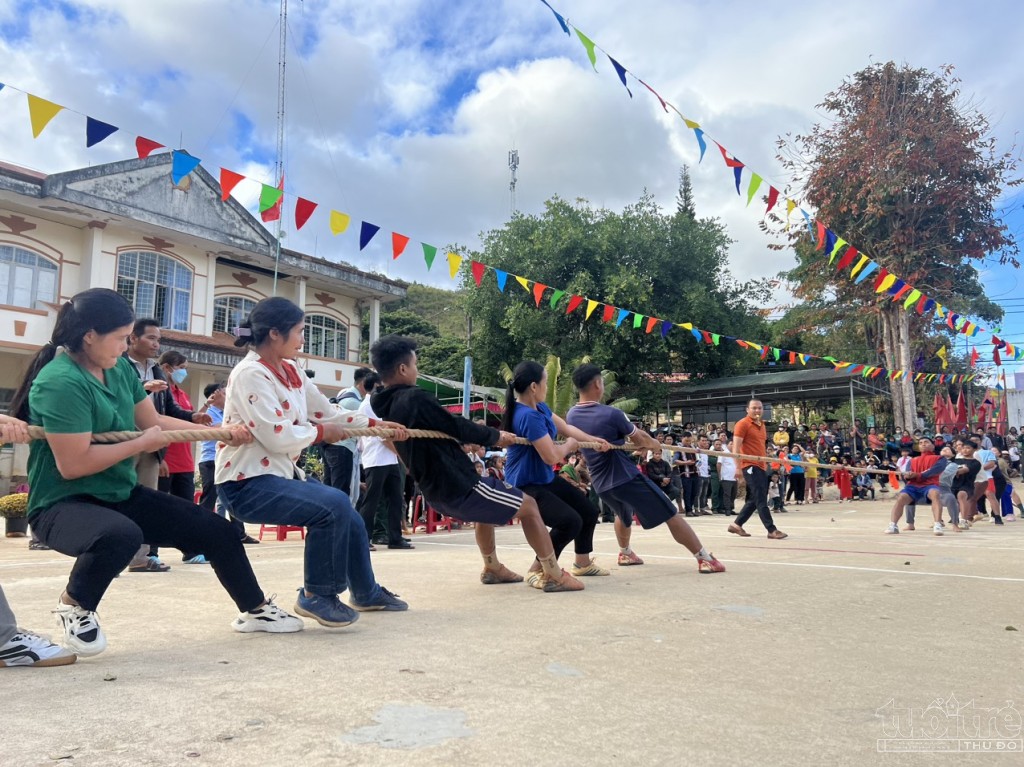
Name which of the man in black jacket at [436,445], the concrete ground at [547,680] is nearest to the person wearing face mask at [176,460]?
the concrete ground at [547,680]

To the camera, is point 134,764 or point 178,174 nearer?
point 134,764

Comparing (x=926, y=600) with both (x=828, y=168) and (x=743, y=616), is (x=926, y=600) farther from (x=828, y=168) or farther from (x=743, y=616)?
(x=828, y=168)

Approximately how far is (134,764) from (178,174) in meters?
7.18

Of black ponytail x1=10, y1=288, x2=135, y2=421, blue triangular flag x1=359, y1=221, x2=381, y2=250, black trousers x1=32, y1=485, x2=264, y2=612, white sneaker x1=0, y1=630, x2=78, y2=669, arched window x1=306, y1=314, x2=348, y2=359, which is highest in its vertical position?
arched window x1=306, y1=314, x2=348, y2=359

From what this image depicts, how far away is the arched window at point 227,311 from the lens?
73.8 feet

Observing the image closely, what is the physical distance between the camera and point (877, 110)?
23469 millimetres

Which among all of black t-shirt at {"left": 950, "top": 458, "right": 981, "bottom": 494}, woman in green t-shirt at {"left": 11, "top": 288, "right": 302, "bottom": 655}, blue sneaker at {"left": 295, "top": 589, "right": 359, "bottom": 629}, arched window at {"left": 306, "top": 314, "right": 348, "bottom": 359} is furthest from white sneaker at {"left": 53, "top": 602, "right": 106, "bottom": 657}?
arched window at {"left": 306, "top": 314, "right": 348, "bottom": 359}

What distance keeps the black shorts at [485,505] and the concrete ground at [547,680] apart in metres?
0.48

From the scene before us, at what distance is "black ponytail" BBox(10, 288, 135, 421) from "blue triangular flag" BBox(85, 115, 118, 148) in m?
5.21

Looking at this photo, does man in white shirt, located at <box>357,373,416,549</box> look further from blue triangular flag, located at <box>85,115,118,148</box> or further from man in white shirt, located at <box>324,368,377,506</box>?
blue triangular flag, located at <box>85,115,118,148</box>

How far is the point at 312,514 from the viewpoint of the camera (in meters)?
3.46

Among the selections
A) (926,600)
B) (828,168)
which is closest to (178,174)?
(926,600)

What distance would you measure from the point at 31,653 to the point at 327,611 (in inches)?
45.5

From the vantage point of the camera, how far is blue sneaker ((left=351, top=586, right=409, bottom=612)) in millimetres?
3953
